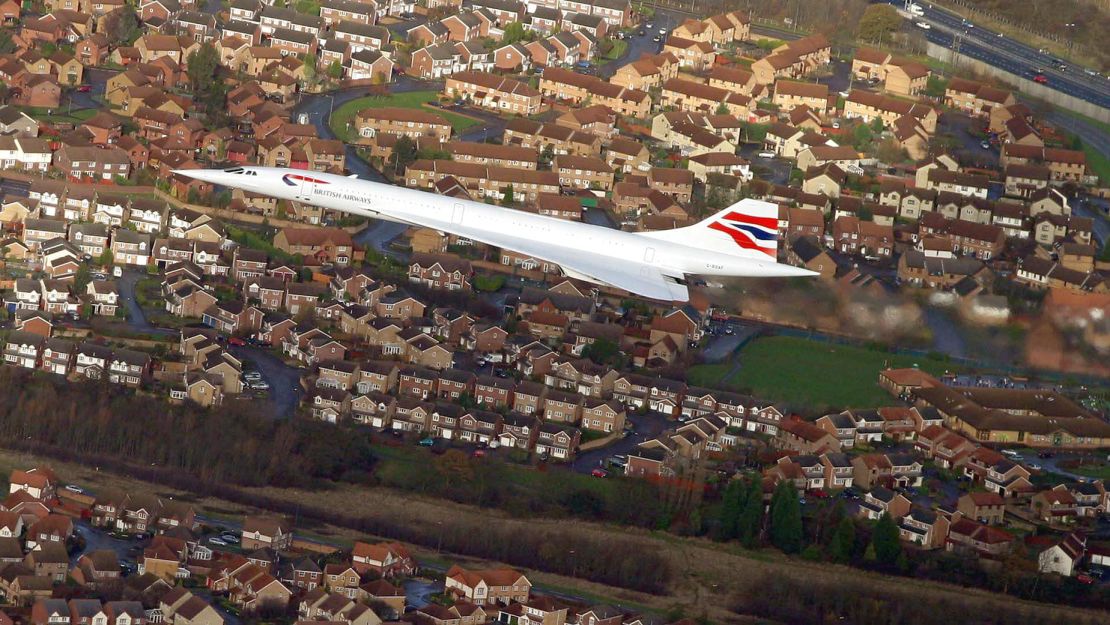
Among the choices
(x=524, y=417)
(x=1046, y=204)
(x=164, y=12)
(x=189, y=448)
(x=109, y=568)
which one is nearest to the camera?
(x=109, y=568)

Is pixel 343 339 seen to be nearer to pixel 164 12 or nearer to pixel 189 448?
pixel 189 448

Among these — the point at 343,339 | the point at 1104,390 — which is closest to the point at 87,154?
the point at 343,339

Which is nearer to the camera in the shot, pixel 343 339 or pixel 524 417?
pixel 524 417

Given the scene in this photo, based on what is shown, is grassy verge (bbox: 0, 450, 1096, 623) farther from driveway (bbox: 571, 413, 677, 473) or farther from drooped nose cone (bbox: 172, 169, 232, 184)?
drooped nose cone (bbox: 172, 169, 232, 184)

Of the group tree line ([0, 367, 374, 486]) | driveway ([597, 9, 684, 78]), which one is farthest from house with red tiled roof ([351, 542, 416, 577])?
driveway ([597, 9, 684, 78])

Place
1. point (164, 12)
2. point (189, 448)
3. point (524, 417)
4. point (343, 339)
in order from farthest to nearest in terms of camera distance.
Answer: point (164, 12), point (343, 339), point (524, 417), point (189, 448)

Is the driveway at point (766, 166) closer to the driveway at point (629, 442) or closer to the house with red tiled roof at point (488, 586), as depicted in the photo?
the driveway at point (629, 442)

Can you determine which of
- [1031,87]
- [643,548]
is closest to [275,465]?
[643,548]
